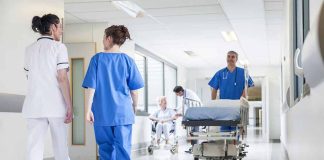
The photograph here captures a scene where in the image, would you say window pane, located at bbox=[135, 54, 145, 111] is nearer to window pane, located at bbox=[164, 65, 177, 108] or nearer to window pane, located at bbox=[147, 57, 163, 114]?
window pane, located at bbox=[147, 57, 163, 114]

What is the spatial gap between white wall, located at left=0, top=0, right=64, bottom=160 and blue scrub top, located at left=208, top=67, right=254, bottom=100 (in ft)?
7.67

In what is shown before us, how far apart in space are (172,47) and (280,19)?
11.3ft

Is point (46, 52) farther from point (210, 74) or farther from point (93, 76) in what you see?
point (210, 74)

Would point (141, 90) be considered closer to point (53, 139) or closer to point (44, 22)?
point (44, 22)

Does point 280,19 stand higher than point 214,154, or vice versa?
point 280,19

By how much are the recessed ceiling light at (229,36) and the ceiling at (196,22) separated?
0.11m

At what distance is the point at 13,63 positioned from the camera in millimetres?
4352

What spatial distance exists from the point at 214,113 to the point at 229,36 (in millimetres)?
4430

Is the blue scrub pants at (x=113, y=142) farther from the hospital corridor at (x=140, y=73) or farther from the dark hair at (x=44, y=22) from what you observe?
the dark hair at (x=44, y=22)

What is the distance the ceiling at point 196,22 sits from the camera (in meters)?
6.28

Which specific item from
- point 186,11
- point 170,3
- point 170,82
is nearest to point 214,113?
point 170,3

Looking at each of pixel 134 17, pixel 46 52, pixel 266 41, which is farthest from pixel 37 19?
pixel 266 41

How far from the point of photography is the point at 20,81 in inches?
177

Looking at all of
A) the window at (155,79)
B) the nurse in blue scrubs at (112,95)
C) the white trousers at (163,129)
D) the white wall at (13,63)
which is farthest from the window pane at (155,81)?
the nurse in blue scrubs at (112,95)
